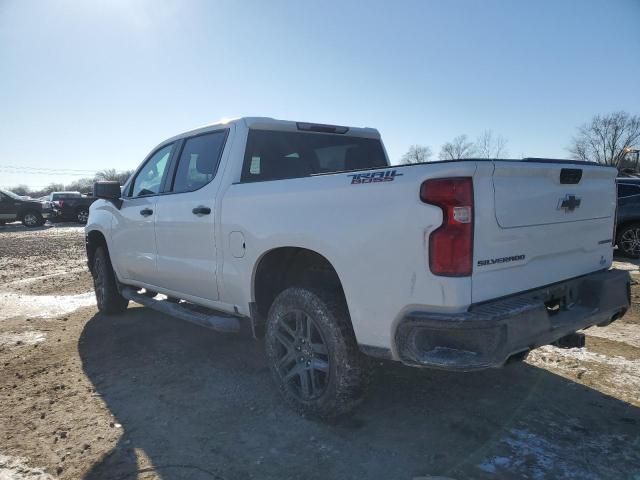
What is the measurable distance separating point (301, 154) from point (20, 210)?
22.7 m

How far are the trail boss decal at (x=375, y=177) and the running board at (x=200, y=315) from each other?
5.46ft

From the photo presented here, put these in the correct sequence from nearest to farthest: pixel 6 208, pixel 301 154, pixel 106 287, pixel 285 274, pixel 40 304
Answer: pixel 285 274 → pixel 301 154 → pixel 106 287 → pixel 40 304 → pixel 6 208

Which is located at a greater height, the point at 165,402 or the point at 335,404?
the point at 335,404

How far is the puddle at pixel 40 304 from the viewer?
616 centimetres

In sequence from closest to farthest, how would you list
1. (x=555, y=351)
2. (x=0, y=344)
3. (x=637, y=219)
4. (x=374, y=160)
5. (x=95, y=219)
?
(x=555, y=351) < (x=374, y=160) < (x=0, y=344) < (x=95, y=219) < (x=637, y=219)

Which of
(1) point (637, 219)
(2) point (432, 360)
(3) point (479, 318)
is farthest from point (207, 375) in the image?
→ (1) point (637, 219)

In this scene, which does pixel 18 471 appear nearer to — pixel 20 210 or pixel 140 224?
pixel 140 224

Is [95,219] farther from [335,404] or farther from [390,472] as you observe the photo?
[390,472]

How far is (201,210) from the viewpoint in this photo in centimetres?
380

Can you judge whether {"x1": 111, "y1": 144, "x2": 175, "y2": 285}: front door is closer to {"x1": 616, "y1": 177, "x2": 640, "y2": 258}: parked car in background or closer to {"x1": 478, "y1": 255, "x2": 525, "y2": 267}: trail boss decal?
{"x1": 478, "y1": 255, "x2": 525, "y2": 267}: trail boss decal

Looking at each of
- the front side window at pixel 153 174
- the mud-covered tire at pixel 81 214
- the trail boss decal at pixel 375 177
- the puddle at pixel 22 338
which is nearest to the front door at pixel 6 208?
the mud-covered tire at pixel 81 214

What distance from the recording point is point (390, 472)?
2.54 metres

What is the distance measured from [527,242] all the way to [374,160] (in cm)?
225

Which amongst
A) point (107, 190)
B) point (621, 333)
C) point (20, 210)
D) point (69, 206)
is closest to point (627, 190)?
point (621, 333)
